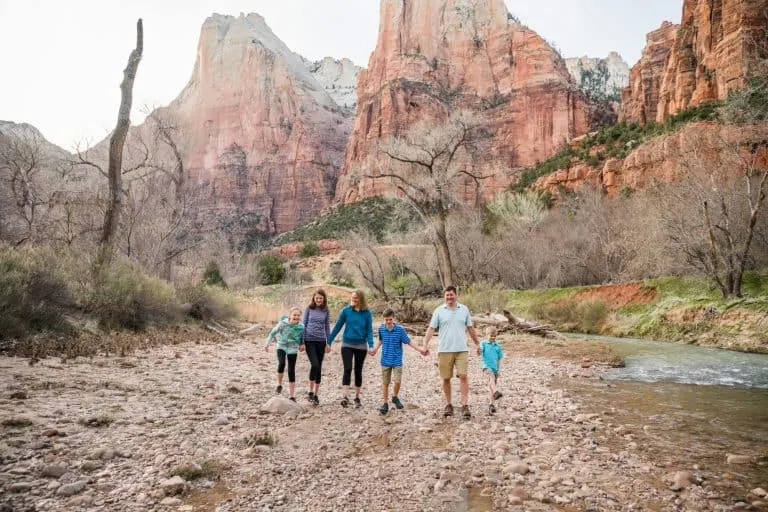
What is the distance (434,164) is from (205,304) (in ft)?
42.5

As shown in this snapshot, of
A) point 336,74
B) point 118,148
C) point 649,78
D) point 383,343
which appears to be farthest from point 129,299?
point 336,74

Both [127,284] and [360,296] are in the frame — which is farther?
[127,284]

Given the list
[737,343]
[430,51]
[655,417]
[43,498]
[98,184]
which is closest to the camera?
[43,498]

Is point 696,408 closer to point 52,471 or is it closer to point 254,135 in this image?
point 52,471

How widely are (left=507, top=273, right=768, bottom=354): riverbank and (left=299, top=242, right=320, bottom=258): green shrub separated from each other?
4654cm

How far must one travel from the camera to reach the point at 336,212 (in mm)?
90375

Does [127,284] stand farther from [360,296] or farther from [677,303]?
[677,303]

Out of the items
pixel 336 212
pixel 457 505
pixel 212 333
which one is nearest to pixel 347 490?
pixel 457 505

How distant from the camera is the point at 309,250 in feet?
231

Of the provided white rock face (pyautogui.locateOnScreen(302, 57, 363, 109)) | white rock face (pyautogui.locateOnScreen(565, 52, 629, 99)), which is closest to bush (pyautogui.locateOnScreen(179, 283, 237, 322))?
white rock face (pyautogui.locateOnScreen(565, 52, 629, 99))

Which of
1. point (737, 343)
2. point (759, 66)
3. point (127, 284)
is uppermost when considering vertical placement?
point (759, 66)

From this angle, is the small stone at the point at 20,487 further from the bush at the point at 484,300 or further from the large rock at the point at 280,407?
the bush at the point at 484,300

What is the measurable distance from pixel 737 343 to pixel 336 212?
79026 mm

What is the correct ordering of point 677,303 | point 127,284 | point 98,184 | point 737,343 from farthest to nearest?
1. point 98,184
2. point 677,303
3. point 737,343
4. point 127,284
